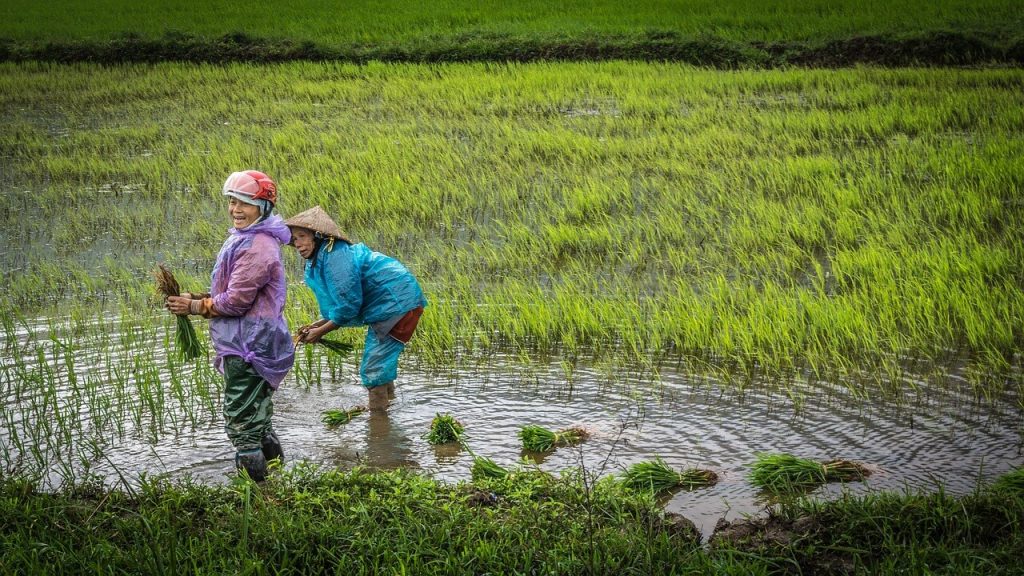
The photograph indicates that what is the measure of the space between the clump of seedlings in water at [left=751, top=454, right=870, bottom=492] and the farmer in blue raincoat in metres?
1.66

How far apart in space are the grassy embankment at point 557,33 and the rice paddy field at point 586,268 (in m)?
1.43

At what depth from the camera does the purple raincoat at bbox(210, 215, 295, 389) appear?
346cm

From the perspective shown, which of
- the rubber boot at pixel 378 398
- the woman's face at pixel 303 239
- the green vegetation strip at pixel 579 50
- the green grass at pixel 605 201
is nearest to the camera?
the woman's face at pixel 303 239

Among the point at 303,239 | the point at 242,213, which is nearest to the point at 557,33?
the point at 303,239

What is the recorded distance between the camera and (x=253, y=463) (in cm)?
355

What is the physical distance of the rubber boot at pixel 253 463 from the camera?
3.55 meters

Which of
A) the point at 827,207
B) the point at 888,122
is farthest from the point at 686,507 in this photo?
the point at 888,122

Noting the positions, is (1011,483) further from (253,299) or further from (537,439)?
(253,299)

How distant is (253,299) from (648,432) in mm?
1690

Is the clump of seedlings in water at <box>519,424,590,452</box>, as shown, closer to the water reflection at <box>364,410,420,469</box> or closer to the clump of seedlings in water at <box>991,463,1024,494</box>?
the water reflection at <box>364,410,420,469</box>

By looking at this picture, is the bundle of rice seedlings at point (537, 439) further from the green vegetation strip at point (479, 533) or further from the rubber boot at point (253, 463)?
the rubber boot at point (253, 463)

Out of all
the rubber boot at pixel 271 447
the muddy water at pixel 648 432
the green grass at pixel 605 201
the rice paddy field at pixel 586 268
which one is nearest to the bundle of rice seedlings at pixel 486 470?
the muddy water at pixel 648 432

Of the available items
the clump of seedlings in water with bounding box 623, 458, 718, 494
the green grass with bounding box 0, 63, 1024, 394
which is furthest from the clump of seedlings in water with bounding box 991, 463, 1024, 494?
the green grass with bounding box 0, 63, 1024, 394

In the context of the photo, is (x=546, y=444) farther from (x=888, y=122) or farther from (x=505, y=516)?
(x=888, y=122)
